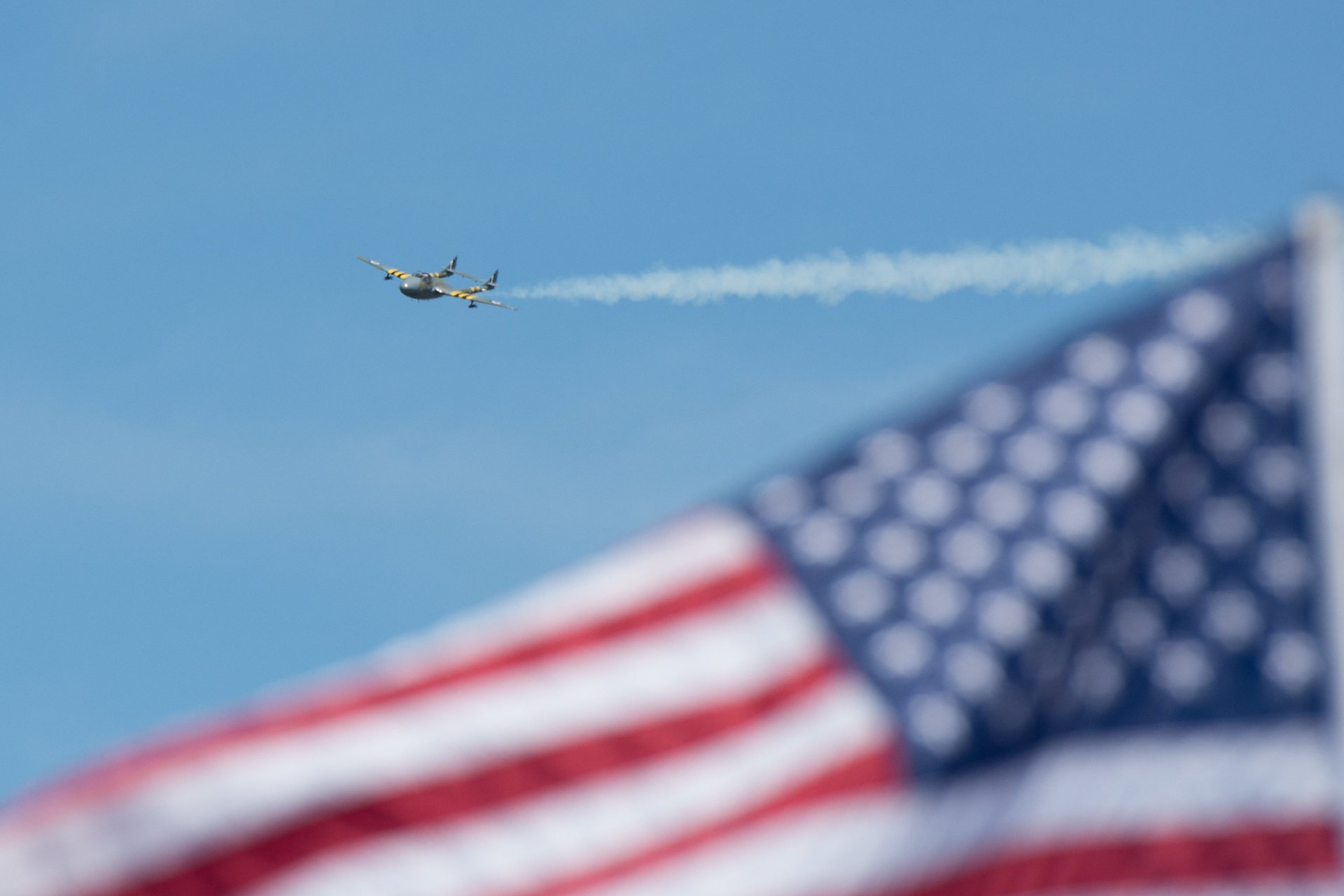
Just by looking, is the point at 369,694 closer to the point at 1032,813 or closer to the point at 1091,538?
the point at 1032,813

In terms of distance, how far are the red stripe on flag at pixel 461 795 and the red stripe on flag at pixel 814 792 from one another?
29.1 inches

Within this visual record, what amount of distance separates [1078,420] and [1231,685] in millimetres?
2794

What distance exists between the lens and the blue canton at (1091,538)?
60.1ft

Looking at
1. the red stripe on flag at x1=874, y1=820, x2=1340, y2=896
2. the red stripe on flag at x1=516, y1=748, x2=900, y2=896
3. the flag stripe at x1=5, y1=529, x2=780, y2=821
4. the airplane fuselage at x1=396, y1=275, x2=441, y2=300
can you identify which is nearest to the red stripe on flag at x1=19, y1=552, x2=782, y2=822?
the flag stripe at x1=5, y1=529, x2=780, y2=821

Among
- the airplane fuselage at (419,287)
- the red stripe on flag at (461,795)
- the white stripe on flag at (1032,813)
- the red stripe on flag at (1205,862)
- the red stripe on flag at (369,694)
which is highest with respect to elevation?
the airplane fuselage at (419,287)

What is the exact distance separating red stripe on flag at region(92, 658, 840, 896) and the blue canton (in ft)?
3.69

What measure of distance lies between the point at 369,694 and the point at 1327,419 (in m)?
8.49

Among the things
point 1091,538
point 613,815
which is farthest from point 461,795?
point 1091,538

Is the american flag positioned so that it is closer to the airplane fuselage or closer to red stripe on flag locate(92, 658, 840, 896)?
red stripe on flag locate(92, 658, 840, 896)

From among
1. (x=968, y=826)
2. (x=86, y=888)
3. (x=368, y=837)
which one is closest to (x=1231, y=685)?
(x=968, y=826)

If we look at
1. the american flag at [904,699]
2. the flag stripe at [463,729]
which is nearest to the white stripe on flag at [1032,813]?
the american flag at [904,699]

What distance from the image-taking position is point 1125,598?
19.0 meters

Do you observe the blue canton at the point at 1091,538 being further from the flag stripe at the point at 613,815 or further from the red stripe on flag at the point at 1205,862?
the red stripe on flag at the point at 1205,862

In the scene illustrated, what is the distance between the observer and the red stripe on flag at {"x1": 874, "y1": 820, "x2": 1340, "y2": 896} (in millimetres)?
17953
